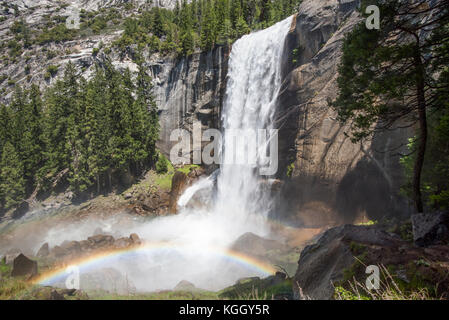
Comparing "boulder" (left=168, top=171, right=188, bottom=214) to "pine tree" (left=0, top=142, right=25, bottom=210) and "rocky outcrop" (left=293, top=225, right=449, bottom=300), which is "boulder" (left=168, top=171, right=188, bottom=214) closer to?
"pine tree" (left=0, top=142, right=25, bottom=210)

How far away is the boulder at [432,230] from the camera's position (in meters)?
6.72

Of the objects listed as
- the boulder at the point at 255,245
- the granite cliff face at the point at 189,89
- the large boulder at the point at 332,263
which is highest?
the granite cliff face at the point at 189,89

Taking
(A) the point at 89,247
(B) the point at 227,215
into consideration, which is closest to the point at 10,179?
(A) the point at 89,247

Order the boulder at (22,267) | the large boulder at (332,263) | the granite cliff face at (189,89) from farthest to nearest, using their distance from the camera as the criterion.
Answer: the granite cliff face at (189,89) → the boulder at (22,267) → the large boulder at (332,263)

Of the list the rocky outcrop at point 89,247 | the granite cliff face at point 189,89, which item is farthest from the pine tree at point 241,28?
the rocky outcrop at point 89,247

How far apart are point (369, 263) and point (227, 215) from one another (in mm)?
19227

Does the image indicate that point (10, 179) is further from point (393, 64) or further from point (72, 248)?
point (393, 64)

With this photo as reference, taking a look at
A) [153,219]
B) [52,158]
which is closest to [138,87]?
[52,158]

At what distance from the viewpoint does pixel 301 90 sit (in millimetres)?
20250

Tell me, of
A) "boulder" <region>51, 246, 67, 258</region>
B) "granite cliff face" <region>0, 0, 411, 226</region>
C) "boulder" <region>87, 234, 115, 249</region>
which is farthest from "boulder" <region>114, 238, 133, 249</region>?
"granite cliff face" <region>0, 0, 411, 226</region>

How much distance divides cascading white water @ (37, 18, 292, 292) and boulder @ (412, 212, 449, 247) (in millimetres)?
9333

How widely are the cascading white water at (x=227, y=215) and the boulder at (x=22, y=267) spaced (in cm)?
446

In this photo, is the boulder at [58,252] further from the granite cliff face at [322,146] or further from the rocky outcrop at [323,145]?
the rocky outcrop at [323,145]
